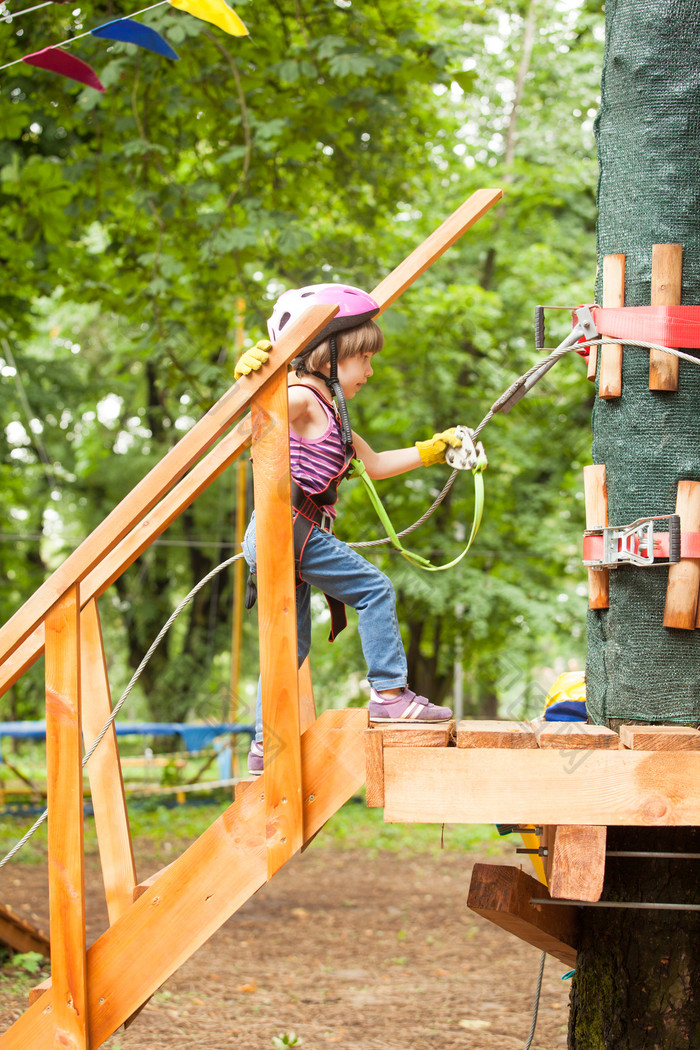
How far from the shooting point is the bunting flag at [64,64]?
402cm

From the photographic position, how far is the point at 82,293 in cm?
792

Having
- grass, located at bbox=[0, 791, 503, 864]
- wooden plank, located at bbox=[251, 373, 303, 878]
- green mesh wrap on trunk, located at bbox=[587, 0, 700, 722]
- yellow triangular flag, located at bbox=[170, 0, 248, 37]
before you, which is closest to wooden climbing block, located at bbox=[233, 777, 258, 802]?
wooden plank, located at bbox=[251, 373, 303, 878]

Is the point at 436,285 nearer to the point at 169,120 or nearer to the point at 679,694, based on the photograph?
the point at 169,120

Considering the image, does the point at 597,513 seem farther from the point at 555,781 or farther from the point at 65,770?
the point at 65,770

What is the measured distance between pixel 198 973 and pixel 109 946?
361cm

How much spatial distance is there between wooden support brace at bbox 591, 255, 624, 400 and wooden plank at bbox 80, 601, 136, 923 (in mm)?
1633

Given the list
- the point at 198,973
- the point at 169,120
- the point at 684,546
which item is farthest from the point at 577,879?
the point at 169,120

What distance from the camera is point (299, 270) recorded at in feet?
22.5

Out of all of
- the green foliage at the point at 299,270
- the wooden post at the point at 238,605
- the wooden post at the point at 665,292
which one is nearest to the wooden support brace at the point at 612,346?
the wooden post at the point at 665,292

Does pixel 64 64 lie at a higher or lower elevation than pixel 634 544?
higher

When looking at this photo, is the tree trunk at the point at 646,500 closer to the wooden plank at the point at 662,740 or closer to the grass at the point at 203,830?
the wooden plank at the point at 662,740

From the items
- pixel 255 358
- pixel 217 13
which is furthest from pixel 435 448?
pixel 217 13

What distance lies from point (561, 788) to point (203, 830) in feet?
28.9

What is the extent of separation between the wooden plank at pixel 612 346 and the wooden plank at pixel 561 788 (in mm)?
1031
